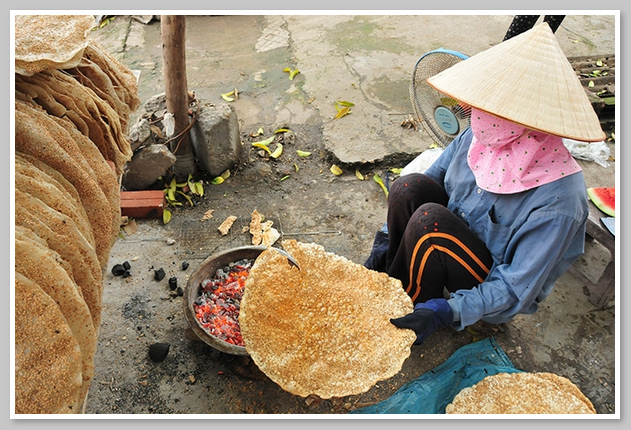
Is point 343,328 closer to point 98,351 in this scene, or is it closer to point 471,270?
point 471,270

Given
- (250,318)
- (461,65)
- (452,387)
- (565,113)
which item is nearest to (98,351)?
(250,318)

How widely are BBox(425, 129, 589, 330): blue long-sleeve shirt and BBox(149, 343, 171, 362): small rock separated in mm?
1570

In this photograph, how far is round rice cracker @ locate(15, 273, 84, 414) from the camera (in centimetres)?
141

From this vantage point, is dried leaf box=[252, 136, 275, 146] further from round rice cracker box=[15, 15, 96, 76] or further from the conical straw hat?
the conical straw hat

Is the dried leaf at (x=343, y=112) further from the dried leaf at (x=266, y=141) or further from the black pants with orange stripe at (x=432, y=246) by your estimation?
the black pants with orange stripe at (x=432, y=246)

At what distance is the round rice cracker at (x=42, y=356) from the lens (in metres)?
1.41

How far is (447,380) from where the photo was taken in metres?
2.66

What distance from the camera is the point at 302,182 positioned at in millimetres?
4078

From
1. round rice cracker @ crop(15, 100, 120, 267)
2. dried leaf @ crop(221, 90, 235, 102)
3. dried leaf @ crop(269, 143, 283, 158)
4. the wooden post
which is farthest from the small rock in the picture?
dried leaf @ crop(221, 90, 235, 102)

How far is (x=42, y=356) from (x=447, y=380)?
2018 millimetres

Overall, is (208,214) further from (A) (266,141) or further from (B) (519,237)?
(B) (519,237)

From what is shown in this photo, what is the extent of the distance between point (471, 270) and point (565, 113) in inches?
33.5

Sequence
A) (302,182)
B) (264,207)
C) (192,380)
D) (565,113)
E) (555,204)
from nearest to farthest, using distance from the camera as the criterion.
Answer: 1. (565,113)
2. (555,204)
3. (192,380)
4. (264,207)
5. (302,182)

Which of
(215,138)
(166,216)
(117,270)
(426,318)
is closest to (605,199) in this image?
(426,318)
